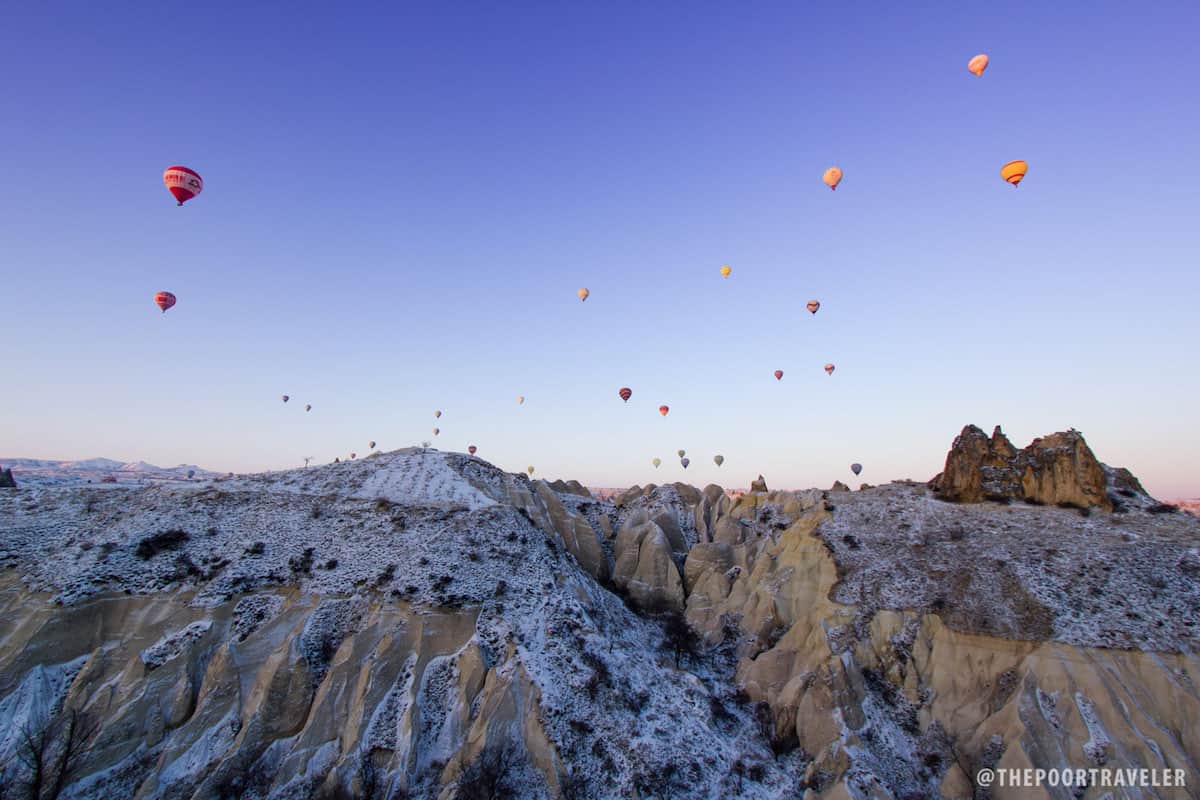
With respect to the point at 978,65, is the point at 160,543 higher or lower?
lower

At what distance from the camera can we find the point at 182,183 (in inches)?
1537

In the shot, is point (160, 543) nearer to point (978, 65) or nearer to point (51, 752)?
point (51, 752)

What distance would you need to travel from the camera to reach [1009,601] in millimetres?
34562

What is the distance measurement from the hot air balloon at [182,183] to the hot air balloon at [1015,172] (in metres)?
63.2

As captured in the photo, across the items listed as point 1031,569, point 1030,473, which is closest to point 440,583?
point 1031,569

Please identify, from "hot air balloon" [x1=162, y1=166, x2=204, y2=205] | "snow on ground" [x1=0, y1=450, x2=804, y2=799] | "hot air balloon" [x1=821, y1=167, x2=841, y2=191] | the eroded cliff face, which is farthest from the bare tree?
"hot air balloon" [x1=821, y1=167, x2=841, y2=191]

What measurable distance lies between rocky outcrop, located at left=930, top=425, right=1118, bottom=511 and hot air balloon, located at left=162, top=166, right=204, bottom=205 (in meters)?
69.4

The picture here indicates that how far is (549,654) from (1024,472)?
44.4 m

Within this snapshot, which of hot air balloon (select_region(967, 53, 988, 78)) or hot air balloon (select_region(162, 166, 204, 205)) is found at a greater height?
hot air balloon (select_region(967, 53, 988, 78))

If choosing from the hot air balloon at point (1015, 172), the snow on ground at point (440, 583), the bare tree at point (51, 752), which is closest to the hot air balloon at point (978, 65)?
the hot air balloon at point (1015, 172)

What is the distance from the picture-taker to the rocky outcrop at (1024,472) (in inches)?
1688

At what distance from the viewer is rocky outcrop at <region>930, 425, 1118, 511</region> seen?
42875 mm

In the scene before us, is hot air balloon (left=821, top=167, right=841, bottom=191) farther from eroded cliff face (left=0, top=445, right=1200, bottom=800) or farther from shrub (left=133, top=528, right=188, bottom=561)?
shrub (left=133, top=528, right=188, bottom=561)

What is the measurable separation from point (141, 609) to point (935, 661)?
52.1m
